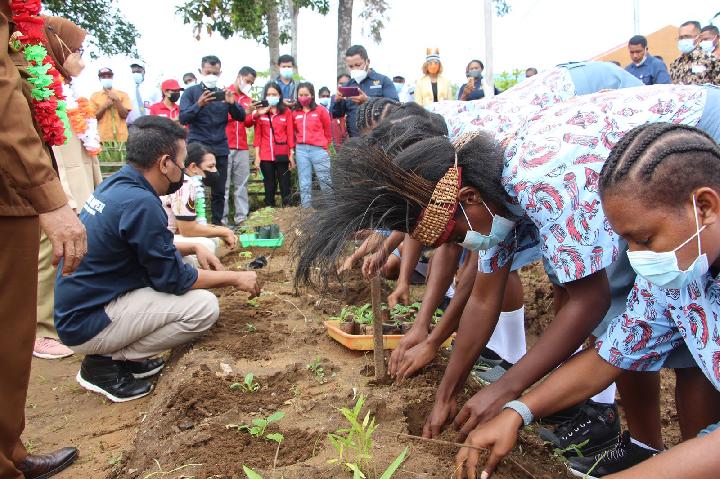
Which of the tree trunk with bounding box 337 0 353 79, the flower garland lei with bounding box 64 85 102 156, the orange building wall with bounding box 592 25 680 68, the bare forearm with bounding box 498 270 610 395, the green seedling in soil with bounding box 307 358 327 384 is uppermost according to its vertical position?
the tree trunk with bounding box 337 0 353 79

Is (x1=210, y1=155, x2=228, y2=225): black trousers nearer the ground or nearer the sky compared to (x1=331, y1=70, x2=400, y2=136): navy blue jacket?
nearer the ground

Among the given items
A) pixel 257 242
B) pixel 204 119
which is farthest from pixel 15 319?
pixel 204 119

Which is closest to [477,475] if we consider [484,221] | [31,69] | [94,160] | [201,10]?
[484,221]

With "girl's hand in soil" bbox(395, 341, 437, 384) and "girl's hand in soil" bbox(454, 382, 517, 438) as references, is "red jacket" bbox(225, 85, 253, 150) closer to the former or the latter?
"girl's hand in soil" bbox(395, 341, 437, 384)

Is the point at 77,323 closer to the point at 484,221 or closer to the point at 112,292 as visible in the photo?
the point at 112,292

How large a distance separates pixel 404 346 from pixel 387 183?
118cm

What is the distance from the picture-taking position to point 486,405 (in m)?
2.24

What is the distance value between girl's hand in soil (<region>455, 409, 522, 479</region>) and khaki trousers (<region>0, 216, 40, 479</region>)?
176 cm

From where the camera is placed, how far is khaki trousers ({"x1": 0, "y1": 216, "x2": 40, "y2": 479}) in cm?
235

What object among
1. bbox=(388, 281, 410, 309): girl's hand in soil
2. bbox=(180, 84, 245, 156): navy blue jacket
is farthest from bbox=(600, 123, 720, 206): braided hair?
bbox=(180, 84, 245, 156): navy blue jacket

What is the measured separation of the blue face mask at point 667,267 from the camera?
5.62ft

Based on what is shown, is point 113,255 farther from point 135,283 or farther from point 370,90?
point 370,90

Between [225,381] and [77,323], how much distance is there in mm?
1060

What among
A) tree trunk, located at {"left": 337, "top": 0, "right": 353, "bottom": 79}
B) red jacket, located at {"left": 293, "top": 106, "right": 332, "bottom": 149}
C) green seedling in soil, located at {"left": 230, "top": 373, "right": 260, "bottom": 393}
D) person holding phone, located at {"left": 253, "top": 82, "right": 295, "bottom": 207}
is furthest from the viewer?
tree trunk, located at {"left": 337, "top": 0, "right": 353, "bottom": 79}
